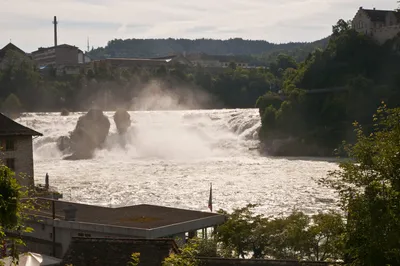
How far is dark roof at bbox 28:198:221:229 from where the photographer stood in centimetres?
3053

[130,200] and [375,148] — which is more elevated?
[375,148]

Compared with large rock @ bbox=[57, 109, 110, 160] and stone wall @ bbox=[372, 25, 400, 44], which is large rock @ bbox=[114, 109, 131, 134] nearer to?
large rock @ bbox=[57, 109, 110, 160]

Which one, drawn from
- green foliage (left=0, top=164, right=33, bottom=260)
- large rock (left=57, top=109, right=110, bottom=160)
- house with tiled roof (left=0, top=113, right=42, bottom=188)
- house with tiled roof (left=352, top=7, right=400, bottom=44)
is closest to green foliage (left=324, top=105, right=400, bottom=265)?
green foliage (left=0, top=164, right=33, bottom=260)

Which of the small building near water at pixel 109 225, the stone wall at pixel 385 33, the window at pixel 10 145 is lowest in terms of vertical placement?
Result: the small building near water at pixel 109 225

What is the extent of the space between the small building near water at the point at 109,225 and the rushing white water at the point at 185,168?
16.4m

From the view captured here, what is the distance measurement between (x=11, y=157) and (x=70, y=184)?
710 inches

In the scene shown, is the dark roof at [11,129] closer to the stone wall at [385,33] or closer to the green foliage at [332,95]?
the green foliage at [332,95]

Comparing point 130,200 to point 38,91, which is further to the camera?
point 38,91

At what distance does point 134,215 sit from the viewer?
1293 inches

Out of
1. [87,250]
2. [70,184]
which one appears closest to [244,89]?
[70,184]

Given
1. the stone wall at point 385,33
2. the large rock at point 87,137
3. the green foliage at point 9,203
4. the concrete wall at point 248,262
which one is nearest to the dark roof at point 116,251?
the concrete wall at point 248,262

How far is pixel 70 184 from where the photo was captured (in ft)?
214

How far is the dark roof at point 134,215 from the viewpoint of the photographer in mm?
30531

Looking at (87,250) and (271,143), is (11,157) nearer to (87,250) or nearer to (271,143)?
(87,250)
